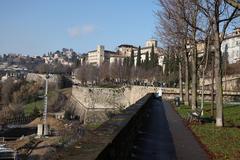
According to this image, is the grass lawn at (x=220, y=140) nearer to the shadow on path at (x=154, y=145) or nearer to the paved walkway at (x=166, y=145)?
the paved walkway at (x=166, y=145)

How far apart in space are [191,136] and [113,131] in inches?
375

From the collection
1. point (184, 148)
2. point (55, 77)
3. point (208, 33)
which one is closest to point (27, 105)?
point (55, 77)

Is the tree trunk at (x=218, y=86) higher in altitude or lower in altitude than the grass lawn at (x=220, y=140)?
higher

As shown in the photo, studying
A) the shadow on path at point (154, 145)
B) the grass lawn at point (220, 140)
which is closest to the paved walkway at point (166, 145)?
the shadow on path at point (154, 145)

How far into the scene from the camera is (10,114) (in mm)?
106250

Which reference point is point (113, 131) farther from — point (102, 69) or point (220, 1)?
point (102, 69)

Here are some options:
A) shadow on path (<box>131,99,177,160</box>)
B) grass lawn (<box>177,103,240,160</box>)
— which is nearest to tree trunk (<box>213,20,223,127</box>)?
grass lawn (<box>177,103,240,160</box>)

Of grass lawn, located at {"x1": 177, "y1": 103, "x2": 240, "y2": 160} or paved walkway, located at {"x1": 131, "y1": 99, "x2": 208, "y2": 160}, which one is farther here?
grass lawn, located at {"x1": 177, "y1": 103, "x2": 240, "y2": 160}

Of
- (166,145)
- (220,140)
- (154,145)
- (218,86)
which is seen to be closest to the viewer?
(154,145)

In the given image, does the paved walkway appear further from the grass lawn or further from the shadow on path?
the grass lawn

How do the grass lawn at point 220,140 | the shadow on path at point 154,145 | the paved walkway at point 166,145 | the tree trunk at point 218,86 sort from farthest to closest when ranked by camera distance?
the tree trunk at point 218,86
the grass lawn at point 220,140
the paved walkway at point 166,145
the shadow on path at point 154,145

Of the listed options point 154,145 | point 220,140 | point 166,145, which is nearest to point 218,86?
point 220,140

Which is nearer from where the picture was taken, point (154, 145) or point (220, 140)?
point (154, 145)

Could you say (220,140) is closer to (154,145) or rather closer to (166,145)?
(166,145)
